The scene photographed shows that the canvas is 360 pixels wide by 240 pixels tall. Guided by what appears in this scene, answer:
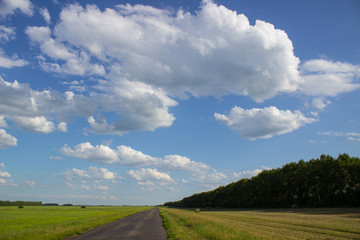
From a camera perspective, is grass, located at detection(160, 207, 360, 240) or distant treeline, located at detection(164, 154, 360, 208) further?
distant treeline, located at detection(164, 154, 360, 208)

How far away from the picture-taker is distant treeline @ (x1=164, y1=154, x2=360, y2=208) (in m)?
54.3

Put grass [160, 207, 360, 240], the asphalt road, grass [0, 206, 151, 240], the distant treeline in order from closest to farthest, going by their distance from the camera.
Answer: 1. grass [160, 207, 360, 240]
2. the asphalt road
3. grass [0, 206, 151, 240]
4. the distant treeline

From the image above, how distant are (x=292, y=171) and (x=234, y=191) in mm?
34186

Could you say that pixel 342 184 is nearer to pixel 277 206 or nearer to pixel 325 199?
pixel 325 199

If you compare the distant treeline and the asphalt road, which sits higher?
the distant treeline

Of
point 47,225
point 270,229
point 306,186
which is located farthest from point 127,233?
point 306,186

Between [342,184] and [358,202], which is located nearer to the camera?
[358,202]

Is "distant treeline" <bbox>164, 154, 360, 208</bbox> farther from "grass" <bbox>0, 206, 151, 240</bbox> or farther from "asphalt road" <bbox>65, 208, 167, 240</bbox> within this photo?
"grass" <bbox>0, 206, 151, 240</bbox>

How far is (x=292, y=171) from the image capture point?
74.3 metres

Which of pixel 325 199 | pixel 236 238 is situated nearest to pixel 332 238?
pixel 236 238

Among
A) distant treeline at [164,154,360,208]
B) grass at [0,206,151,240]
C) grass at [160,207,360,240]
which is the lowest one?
grass at [0,206,151,240]

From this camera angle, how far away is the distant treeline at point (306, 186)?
54316 mm

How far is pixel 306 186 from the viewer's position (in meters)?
66.9

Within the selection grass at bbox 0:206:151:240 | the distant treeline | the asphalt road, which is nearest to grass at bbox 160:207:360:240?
the asphalt road
